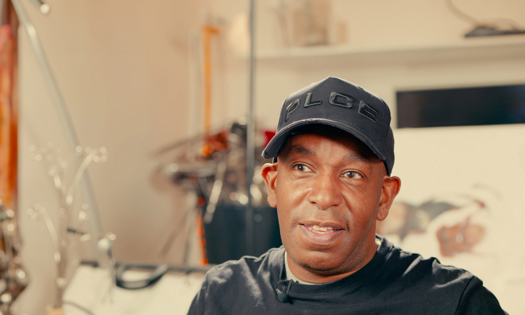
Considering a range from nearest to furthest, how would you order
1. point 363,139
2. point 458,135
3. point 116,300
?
1. point 363,139
2. point 116,300
3. point 458,135

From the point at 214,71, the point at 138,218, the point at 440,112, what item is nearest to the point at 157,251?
the point at 138,218

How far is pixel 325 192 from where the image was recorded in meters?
0.77

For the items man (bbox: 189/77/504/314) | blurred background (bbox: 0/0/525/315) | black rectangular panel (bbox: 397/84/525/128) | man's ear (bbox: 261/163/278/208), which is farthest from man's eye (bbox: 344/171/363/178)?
black rectangular panel (bbox: 397/84/525/128)

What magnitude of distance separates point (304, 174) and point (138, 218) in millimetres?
2217

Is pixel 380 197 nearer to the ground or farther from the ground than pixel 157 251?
farther from the ground

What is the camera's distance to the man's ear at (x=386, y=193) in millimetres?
868

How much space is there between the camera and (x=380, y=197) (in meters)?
0.86

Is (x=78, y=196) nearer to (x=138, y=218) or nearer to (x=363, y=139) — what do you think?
(x=138, y=218)

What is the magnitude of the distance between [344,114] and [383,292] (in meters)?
0.30

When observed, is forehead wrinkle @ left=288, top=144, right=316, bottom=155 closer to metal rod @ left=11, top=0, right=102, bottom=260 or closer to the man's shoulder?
the man's shoulder

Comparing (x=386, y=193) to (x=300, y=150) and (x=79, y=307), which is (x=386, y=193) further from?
(x=79, y=307)

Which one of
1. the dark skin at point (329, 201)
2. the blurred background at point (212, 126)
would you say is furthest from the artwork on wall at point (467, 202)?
the dark skin at point (329, 201)

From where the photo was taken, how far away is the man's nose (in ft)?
2.54

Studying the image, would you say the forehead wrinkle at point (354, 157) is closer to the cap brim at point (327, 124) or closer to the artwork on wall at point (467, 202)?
the cap brim at point (327, 124)
